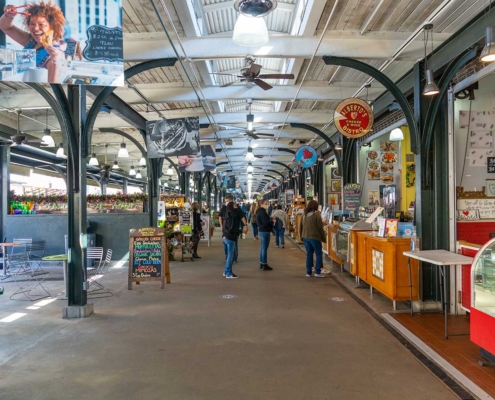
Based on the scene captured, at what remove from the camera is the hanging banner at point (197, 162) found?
13031 mm

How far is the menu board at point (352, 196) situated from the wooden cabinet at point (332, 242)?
1.31 meters

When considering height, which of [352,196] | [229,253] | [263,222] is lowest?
[229,253]

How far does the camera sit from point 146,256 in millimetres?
7590

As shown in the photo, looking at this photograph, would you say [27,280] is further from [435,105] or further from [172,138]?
[435,105]

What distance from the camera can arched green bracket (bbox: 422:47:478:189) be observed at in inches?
216

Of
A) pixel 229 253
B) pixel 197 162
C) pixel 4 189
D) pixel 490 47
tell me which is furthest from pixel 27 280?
pixel 490 47

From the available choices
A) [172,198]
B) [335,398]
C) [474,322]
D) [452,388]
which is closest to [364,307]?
[474,322]

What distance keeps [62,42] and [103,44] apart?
0.39 metres

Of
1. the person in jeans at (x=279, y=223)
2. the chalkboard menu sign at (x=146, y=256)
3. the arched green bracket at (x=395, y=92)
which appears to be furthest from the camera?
the person in jeans at (x=279, y=223)

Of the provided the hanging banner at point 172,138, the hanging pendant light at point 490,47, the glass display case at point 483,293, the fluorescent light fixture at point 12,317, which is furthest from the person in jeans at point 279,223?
the hanging pendant light at point 490,47

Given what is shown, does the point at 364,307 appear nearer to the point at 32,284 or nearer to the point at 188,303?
the point at 188,303

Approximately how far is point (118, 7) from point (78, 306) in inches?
159

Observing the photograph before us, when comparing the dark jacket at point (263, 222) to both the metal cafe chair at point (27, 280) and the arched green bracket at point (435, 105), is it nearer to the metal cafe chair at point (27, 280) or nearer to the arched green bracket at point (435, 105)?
the arched green bracket at point (435, 105)

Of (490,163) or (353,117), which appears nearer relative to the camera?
(490,163)
